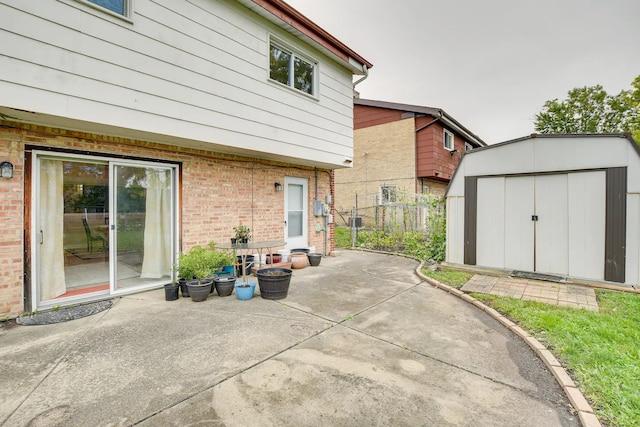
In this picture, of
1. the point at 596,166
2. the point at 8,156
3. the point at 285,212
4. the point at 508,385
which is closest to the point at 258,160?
the point at 285,212

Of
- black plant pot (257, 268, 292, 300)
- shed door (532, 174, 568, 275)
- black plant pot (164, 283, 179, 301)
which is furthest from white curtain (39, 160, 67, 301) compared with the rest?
shed door (532, 174, 568, 275)

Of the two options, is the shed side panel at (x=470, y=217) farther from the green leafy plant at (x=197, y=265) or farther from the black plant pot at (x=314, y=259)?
the green leafy plant at (x=197, y=265)

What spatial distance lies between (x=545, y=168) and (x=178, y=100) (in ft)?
24.2

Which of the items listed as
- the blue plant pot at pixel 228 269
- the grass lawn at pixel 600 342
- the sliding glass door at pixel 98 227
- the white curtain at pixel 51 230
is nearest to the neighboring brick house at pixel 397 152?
the blue plant pot at pixel 228 269

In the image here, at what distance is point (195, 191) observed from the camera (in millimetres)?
5902

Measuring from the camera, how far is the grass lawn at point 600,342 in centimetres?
218

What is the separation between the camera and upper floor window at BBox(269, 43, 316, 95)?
21.2 feet

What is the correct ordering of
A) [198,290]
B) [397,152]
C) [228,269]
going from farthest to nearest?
[397,152], [228,269], [198,290]

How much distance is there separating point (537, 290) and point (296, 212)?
5.89 m

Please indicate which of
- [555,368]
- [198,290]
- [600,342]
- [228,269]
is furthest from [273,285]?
[600,342]

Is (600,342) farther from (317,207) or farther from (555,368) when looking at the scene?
(317,207)

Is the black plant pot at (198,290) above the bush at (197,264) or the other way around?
the other way around

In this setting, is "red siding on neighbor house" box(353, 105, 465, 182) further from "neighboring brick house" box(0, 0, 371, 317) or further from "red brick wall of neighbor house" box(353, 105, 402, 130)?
"neighboring brick house" box(0, 0, 371, 317)

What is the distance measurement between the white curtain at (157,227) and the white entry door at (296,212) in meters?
3.12
